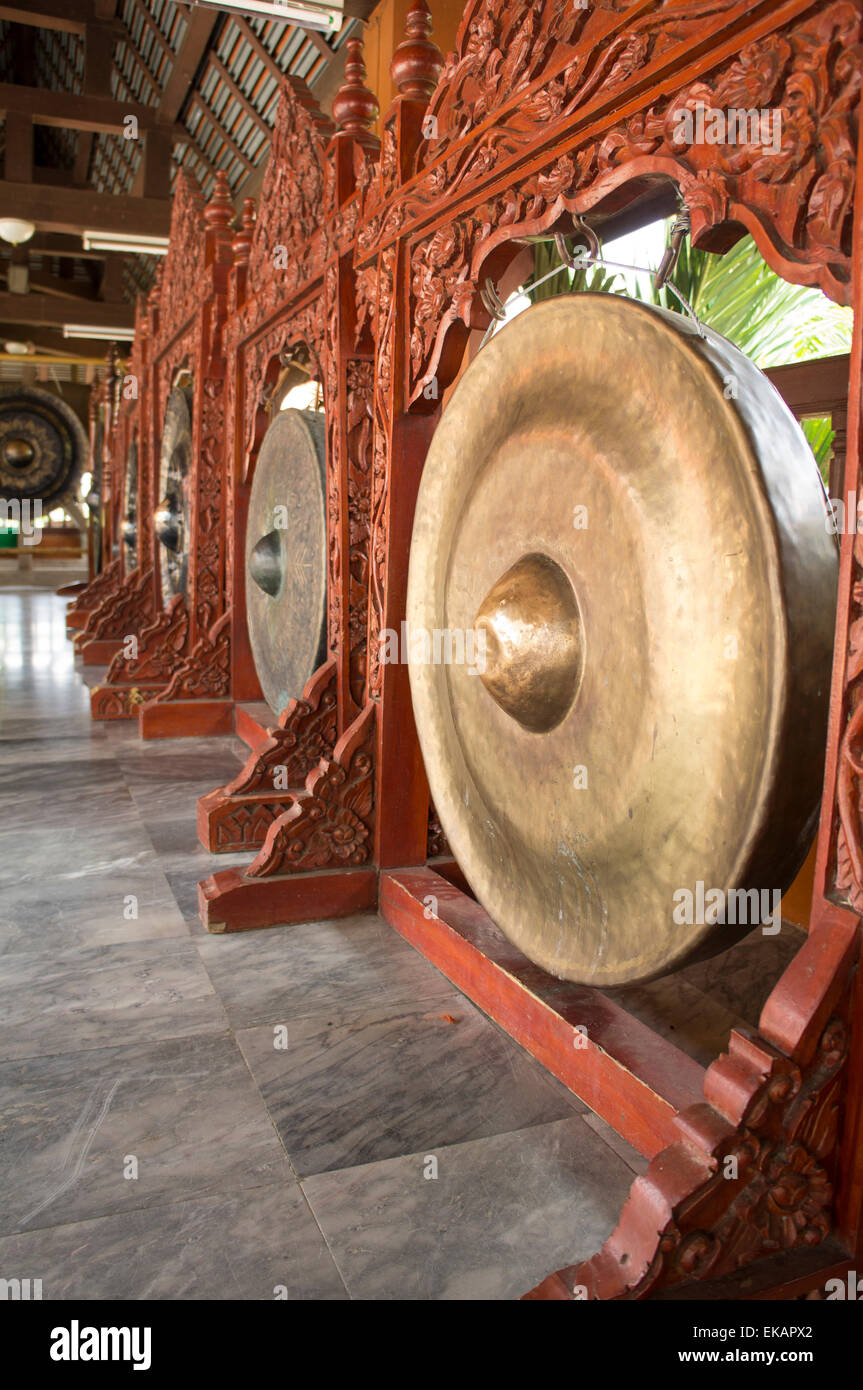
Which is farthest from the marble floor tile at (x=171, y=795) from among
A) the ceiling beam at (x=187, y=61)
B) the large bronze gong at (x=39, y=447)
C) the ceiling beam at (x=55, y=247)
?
the large bronze gong at (x=39, y=447)

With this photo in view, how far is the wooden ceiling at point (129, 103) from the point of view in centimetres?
677

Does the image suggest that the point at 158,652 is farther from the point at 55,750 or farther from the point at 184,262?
the point at 184,262

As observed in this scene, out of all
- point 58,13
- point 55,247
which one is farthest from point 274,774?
point 55,247

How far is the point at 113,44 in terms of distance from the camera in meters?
9.16

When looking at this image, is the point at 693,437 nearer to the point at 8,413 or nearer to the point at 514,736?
the point at 514,736

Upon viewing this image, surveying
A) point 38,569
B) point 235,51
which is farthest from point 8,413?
point 235,51

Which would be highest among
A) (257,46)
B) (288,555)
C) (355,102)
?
(257,46)

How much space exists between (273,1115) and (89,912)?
1085mm

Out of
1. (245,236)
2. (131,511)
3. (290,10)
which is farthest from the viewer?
(131,511)

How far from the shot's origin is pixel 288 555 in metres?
3.41

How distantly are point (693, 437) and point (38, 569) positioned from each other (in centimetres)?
1868

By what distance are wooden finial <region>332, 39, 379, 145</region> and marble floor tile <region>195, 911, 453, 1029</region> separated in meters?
2.00

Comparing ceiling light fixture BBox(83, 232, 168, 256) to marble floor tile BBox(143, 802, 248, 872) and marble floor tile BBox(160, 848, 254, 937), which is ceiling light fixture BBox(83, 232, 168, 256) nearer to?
marble floor tile BBox(143, 802, 248, 872)

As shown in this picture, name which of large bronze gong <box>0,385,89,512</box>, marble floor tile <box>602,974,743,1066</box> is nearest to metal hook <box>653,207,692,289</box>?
marble floor tile <box>602,974,743,1066</box>
